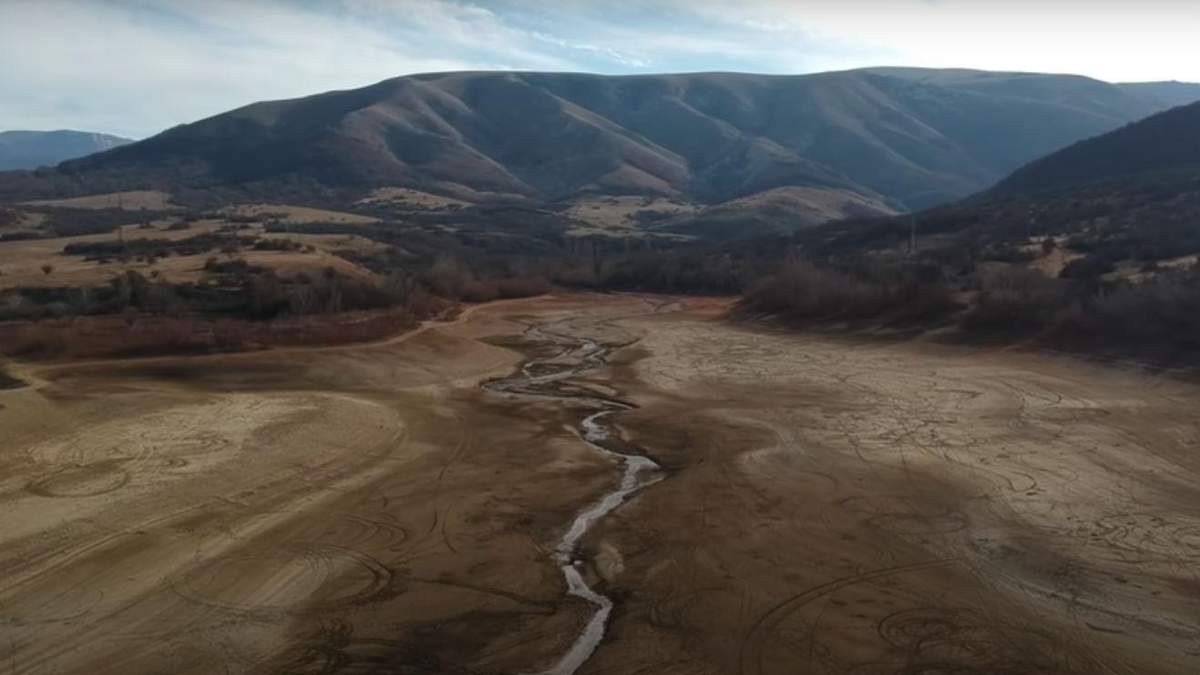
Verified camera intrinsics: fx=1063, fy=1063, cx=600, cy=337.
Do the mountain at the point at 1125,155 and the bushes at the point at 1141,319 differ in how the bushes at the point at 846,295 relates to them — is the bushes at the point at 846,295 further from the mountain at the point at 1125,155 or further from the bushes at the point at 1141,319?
the mountain at the point at 1125,155

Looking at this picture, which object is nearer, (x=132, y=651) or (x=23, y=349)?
(x=132, y=651)

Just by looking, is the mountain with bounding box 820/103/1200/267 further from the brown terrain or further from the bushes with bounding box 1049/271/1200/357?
the brown terrain

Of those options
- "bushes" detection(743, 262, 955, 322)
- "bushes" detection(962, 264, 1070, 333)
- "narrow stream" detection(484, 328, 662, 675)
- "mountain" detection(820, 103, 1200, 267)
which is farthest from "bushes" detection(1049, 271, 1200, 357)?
"narrow stream" detection(484, 328, 662, 675)

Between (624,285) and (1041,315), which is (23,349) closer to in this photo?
(1041,315)

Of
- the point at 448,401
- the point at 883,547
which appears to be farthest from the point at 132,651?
the point at 448,401

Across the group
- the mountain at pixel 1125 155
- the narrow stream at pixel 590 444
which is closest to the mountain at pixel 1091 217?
the mountain at pixel 1125 155

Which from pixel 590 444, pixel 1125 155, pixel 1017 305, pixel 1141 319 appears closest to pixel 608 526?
pixel 590 444

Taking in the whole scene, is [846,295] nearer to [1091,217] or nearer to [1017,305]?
[1017,305]
